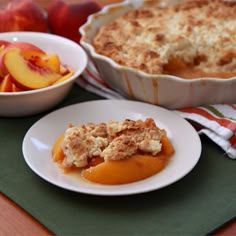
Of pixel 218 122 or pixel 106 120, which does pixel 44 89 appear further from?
pixel 218 122

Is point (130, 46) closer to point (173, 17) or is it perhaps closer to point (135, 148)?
point (173, 17)

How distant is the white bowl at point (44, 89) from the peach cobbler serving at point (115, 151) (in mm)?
151

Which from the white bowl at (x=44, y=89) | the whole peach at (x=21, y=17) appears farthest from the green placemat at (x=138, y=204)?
the whole peach at (x=21, y=17)

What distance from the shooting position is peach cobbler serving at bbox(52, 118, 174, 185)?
92 centimetres

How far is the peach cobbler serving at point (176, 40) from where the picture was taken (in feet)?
3.91

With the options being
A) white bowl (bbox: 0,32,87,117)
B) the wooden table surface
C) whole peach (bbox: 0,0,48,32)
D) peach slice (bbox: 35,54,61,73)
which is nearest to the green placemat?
the wooden table surface

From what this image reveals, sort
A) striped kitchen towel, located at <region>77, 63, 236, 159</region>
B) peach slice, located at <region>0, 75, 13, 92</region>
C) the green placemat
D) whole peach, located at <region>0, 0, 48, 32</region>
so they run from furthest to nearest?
1. whole peach, located at <region>0, 0, 48, 32</region>
2. peach slice, located at <region>0, 75, 13, 92</region>
3. striped kitchen towel, located at <region>77, 63, 236, 159</region>
4. the green placemat

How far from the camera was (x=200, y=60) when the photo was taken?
122 centimetres

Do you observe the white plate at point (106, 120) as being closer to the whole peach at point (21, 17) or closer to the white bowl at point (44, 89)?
the white bowl at point (44, 89)

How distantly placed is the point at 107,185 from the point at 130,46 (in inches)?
17.4

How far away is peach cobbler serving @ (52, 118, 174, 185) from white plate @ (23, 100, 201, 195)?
0.5 inches

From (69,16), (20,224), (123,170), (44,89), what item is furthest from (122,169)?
(69,16)

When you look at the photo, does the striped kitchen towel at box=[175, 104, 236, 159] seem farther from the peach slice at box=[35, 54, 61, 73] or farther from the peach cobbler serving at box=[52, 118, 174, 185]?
the peach slice at box=[35, 54, 61, 73]

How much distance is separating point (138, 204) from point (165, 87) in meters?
0.30
